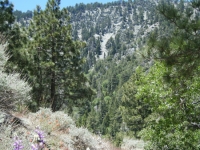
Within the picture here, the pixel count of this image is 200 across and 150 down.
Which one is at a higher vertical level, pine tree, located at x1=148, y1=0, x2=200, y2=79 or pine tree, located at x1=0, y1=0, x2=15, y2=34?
pine tree, located at x1=0, y1=0, x2=15, y2=34

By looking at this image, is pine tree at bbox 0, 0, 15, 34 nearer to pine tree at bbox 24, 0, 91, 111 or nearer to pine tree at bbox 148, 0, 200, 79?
pine tree at bbox 24, 0, 91, 111

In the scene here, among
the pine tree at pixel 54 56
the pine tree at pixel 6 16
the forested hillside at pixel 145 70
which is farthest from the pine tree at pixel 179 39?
the pine tree at pixel 54 56

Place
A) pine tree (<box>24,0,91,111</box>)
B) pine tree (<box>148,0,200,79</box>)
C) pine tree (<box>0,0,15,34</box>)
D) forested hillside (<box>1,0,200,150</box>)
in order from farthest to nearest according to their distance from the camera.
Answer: pine tree (<box>24,0,91,111</box>) < pine tree (<box>0,0,15,34</box>) < forested hillside (<box>1,0,200,150</box>) < pine tree (<box>148,0,200,79</box>)

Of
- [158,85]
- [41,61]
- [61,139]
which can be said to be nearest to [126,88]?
[41,61]

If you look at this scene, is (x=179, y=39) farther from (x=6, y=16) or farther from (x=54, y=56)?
(x=54, y=56)

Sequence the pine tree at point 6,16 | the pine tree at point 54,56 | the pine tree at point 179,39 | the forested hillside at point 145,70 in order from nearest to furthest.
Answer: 1. the pine tree at point 179,39
2. the forested hillside at point 145,70
3. the pine tree at point 6,16
4. the pine tree at point 54,56

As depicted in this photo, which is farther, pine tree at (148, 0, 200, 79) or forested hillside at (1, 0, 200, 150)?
forested hillside at (1, 0, 200, 150)

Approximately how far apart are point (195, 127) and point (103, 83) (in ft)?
445

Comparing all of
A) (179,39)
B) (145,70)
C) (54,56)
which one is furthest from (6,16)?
(179,39)

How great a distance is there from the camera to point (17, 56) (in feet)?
42.6

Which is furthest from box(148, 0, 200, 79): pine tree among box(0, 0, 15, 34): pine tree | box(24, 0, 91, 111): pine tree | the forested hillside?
box(24, 0, 91, 111): pine tree

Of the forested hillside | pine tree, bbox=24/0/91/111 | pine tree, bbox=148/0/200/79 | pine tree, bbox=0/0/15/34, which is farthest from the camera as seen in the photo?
pine tree, bbox=24/0/91/111

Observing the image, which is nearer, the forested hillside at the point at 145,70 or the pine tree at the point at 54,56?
the forested hillside at the point at 145,70

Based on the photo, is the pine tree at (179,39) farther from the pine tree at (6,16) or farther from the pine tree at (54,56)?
A: the pine tree at (54,56)
